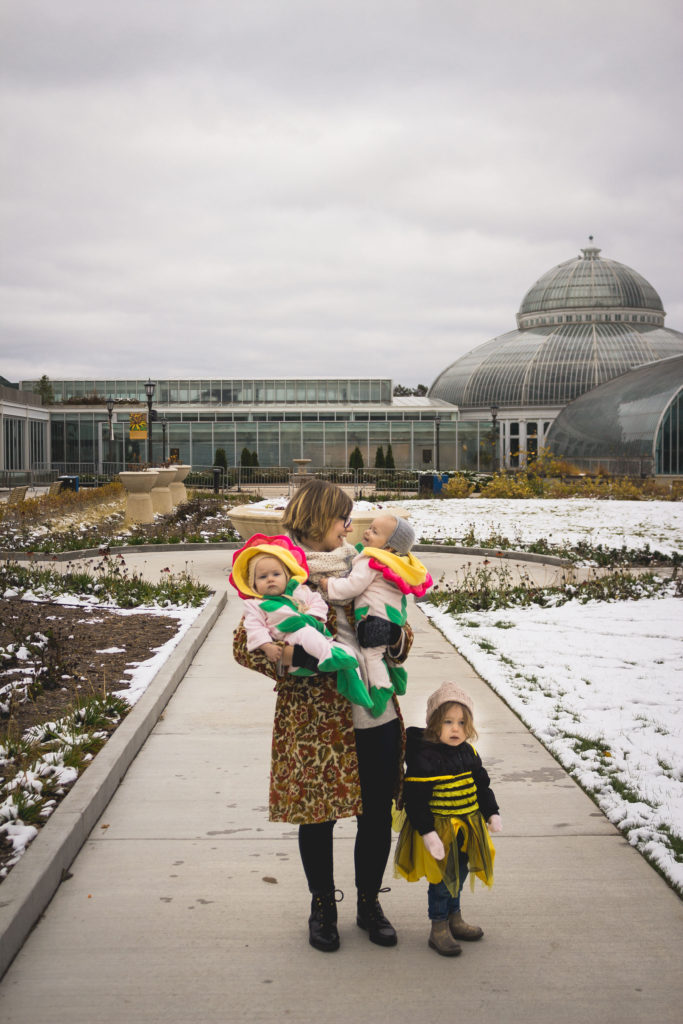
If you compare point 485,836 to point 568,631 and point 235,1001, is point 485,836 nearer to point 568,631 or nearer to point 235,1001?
point 235,1001

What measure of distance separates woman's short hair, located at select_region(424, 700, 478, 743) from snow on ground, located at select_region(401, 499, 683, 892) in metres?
1.21

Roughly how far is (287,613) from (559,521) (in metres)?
18.1

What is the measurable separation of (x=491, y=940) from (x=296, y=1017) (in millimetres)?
847

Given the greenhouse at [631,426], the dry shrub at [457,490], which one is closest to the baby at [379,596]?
the dry shrub at [457,490]

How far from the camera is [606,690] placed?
6969 millimetres

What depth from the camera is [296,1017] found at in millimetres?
2947

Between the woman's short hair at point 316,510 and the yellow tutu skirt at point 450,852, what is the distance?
1149 millimetres

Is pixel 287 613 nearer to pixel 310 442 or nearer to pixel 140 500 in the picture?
pixel 140 500

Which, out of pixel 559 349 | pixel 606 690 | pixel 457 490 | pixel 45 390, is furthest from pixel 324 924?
pixel 45 390

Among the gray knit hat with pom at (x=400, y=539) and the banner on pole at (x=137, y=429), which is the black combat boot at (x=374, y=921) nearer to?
the gray knit hat with pom at (x=400, y=539)

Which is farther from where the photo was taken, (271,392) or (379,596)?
(271,392)

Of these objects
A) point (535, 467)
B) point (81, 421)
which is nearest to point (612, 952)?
point (535, 467)

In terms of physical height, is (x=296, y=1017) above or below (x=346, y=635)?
below

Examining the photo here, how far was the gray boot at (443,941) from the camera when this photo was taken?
3.30 metres
